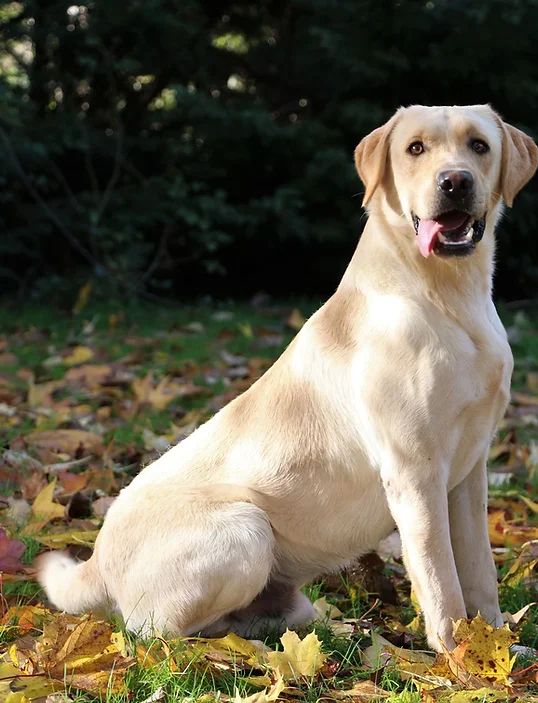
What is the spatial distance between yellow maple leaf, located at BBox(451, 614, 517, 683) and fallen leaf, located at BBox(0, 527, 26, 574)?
1.44 m

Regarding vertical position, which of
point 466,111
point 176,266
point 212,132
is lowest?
point 176,266

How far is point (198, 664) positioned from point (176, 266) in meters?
7.99

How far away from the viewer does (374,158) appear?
2.91 metres

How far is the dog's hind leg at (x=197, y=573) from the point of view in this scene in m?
2.69

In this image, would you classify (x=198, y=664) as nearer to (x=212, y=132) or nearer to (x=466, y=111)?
(x=466, y=111)

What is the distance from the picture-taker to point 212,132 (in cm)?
919

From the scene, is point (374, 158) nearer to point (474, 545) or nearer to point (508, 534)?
point (474, 545)

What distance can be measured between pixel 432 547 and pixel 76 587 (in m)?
1.06

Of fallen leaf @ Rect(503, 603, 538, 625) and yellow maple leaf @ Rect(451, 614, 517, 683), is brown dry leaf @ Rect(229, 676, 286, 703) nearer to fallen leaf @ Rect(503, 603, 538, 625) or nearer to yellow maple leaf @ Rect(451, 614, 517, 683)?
yellow maple leaf @ Rect(451, 614, 517, 683)

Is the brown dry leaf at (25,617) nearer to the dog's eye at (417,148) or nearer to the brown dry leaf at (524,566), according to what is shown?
the brown dry leaf at (524,566)

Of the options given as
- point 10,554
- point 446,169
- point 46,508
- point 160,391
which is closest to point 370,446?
point 446,169

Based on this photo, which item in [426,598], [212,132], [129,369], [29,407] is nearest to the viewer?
[426,598]

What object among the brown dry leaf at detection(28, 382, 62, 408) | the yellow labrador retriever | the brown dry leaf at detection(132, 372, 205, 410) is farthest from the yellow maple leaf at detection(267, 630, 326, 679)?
the brown dry leaf at detection(28, 382, 62, 408)

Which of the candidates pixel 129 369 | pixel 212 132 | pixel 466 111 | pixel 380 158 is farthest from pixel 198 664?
pixel 212 132
